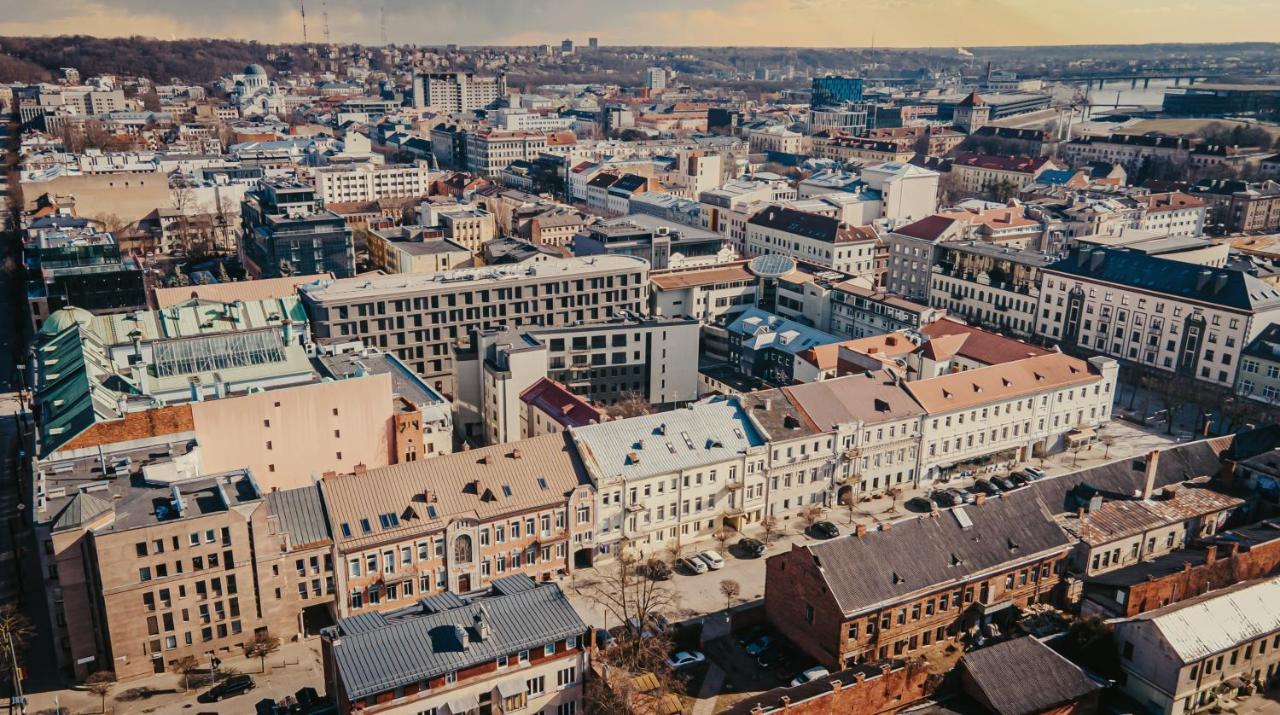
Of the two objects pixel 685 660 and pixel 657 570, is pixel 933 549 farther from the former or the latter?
pixel 657 570

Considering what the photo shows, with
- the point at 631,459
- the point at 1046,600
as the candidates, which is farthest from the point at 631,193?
the point at 1046,600

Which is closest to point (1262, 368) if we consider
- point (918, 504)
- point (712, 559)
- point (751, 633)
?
point (918, 504)

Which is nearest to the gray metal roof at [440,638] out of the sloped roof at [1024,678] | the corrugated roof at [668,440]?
the corrugated roof at [668,440]

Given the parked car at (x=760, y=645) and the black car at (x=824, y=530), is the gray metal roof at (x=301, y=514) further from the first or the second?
the black car at (x=824, y=530)

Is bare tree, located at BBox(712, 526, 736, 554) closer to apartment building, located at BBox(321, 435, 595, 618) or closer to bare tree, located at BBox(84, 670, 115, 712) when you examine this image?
apartment building, located at BBox(321, 435, 595, 618)

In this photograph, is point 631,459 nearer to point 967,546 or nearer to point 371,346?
point 967,546

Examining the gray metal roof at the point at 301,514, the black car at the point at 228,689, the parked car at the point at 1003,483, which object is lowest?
the black car at the point at 228,689
